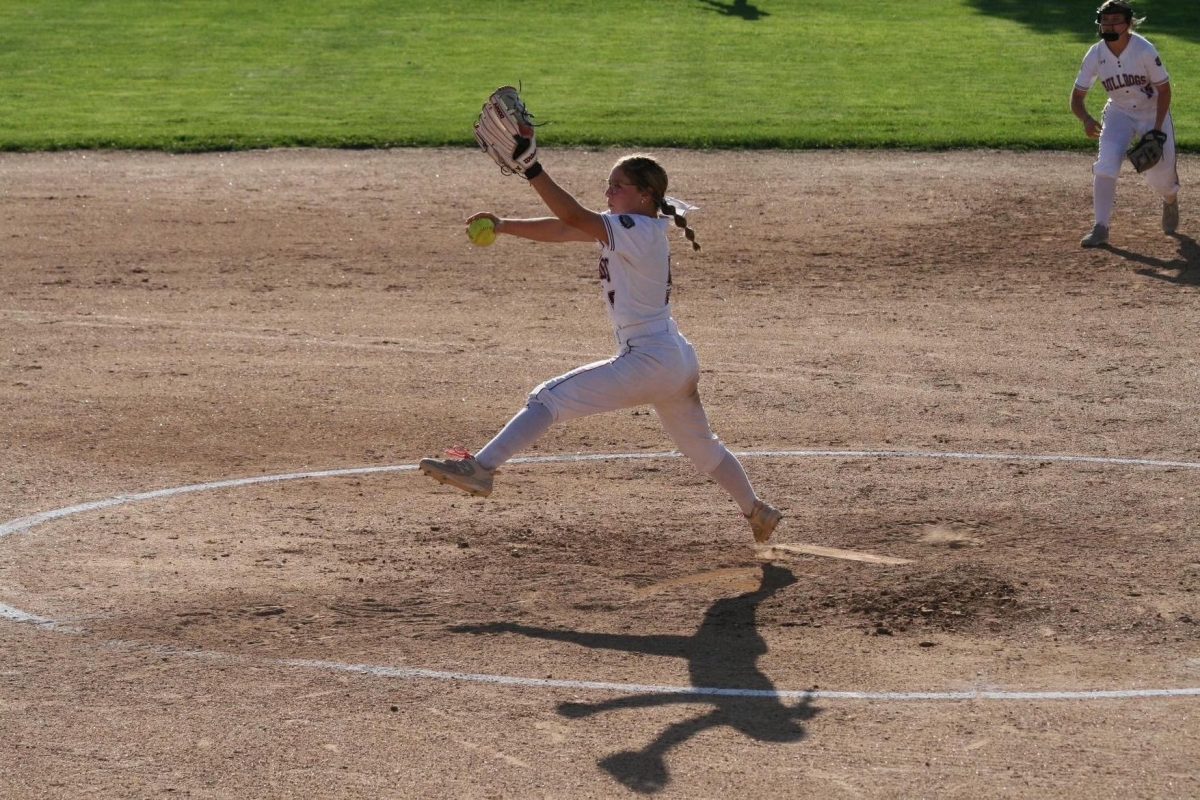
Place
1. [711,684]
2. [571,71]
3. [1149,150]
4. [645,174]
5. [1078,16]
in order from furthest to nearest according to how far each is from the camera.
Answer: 1. [1078,16]
2. [571,71]
3. [1149,150]
4. [645,174]
5. [711,684]

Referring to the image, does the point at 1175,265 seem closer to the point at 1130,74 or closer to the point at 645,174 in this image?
the point at 1130,74

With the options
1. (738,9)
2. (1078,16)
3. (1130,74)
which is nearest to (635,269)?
(1130,74)

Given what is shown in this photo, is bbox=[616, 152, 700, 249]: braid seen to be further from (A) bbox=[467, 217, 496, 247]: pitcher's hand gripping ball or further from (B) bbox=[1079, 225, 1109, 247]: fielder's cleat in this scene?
(B) bbox=[1079, 225, 1109, 247]: fielder's cleat

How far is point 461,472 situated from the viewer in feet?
23.6

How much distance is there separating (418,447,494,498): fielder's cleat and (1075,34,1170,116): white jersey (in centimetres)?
904

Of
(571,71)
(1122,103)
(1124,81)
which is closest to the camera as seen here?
(1124,81)

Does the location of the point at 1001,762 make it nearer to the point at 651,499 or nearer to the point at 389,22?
the point at 651,499

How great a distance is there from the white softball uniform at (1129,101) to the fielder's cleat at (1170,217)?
209 millimetres

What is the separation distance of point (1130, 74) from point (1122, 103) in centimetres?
30

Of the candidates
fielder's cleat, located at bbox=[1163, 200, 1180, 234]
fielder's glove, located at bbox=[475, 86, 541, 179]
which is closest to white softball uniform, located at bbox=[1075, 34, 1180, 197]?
fielder's cleat, located at bbox=[1163, 200, 1180, 234]

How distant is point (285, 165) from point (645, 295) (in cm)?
1145

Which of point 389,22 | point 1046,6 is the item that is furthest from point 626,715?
point 1046,6

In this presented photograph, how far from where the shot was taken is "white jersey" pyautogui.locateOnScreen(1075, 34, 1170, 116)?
1407 cm

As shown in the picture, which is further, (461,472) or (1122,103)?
(1122,103)
